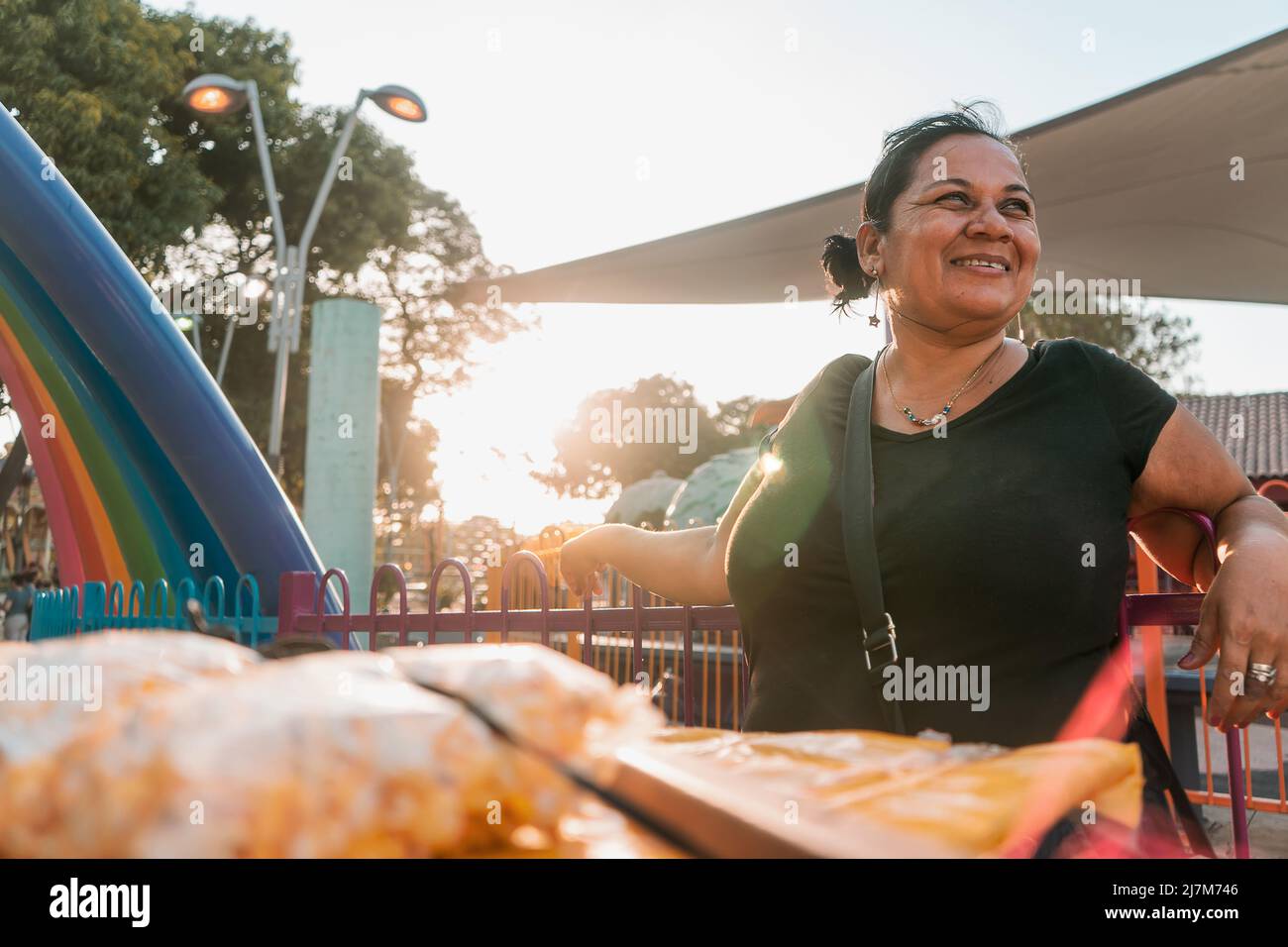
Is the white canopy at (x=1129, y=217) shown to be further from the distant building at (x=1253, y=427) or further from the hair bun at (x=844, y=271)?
the distant building at (x=1253, y=427)

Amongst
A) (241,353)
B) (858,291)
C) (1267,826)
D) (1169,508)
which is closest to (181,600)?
(858,291)

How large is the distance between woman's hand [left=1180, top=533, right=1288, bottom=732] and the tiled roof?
21926mm

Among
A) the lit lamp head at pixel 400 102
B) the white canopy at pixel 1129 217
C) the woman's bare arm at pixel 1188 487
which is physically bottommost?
the woman's bare arm at pixel 1188 487

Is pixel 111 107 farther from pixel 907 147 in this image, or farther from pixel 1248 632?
pixel 1248 632

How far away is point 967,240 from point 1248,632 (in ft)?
2.71

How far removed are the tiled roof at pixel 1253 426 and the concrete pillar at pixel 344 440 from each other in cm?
1840

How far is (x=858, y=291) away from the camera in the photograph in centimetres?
214

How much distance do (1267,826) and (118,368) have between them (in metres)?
6.32

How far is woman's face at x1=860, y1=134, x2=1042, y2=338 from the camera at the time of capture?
5.16 feet

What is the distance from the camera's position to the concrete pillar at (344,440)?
802cm

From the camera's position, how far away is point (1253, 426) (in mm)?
24297

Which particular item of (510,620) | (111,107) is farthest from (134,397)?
(111,107)

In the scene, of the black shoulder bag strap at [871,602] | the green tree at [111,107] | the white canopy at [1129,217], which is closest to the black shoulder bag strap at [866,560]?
the black shoulder bag strap at [871,602]

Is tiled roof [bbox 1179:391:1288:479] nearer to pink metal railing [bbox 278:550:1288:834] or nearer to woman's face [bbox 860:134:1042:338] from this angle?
pink metal railing [bbox 278:550:1288:834]
